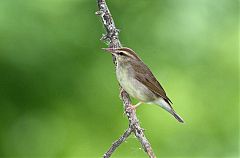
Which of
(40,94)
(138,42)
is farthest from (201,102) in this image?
(40,94)

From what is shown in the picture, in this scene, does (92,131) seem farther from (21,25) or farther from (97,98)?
(21,25)

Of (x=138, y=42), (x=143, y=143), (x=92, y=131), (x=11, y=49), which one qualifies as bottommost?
(x=143, y=143)

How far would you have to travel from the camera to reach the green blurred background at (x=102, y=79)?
5.44m

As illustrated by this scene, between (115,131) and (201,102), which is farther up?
(201,102)

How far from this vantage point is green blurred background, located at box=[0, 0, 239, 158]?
17.8ft

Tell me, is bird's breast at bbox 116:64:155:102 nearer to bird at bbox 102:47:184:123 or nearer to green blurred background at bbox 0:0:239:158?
bird at bbox 102:47:184:123

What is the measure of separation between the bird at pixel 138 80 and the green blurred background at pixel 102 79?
75cm

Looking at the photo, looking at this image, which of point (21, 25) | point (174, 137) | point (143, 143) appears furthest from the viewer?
point (174, 137)

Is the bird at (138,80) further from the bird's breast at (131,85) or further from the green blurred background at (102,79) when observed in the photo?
the green blurred background at (102,79)

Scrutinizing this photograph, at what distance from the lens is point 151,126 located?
5547 millimetres

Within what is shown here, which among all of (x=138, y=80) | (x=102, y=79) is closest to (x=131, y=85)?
(x=138, y=80)

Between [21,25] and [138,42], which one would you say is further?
[138,42]

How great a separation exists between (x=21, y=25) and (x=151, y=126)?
1257 millimetres

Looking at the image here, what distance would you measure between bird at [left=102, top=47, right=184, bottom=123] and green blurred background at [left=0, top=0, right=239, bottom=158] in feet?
2.45
